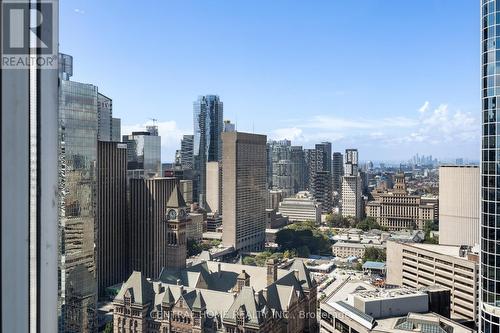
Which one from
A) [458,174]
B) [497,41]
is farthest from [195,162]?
[497,41]

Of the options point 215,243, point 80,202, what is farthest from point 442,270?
point 215,243

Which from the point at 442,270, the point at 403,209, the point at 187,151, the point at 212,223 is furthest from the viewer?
the point at 187,151

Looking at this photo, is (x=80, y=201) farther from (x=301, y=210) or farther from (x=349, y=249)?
(x=301, y=210)

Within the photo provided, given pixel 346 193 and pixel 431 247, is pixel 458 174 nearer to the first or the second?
pixel 431 247

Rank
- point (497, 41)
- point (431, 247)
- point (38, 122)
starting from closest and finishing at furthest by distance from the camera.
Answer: point (38, 122) → point (497, 41) → point (431, 247)

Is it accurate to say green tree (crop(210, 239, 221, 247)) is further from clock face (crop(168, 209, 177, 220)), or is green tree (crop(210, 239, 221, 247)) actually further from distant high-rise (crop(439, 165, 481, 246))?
distant high-rise (crop(439, 165, 481, 246))

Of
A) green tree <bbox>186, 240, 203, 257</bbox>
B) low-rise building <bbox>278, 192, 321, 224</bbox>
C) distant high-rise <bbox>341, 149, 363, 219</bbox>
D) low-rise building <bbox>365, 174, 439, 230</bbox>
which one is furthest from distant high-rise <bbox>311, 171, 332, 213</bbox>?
green tree <bbox>186, 240, 203, 257</bbox>
